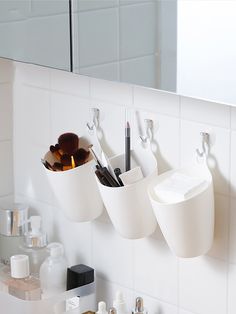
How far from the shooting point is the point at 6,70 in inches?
75.1

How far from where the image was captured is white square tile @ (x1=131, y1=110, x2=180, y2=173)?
155 cm

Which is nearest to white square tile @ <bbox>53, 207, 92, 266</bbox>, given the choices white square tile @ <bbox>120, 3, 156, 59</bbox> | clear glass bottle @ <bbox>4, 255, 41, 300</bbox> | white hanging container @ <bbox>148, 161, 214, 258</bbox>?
clear glass bottle @ <bbox>4, 255, 41, 300</bbox>

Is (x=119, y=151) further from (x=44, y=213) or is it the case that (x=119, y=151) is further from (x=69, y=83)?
(x=44, y=213)

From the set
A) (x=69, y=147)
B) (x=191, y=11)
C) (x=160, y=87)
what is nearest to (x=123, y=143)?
(x=69, y=147)

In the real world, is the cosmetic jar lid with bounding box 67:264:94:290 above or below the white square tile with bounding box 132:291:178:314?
above

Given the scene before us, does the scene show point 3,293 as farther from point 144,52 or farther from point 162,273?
point 144,52

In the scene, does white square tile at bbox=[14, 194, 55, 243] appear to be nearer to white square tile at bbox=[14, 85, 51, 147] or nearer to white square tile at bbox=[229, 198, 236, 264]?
white square tile at bbox=[14, 85, 51, 147]

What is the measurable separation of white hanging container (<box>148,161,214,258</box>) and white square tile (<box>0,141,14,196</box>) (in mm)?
553

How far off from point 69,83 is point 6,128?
249 mm

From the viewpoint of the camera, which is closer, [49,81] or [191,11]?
[191,11]

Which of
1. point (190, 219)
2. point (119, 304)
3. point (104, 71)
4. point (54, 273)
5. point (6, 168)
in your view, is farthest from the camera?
point (6, 168)

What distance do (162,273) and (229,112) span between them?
1.22 ft

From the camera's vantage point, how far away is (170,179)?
1499 millimetres

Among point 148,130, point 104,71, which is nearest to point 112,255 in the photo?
point 148,130
